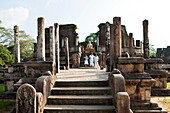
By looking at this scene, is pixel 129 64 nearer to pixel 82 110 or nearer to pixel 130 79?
pixel 130 79

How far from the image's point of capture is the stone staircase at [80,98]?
154 inches

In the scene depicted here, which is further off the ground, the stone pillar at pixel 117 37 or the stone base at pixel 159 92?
the stone pillar at pixel 117 37

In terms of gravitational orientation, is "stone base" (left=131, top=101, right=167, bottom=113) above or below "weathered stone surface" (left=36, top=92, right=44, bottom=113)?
below

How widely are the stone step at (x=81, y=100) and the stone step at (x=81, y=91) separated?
0.21 meters

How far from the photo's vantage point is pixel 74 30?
90.8ft

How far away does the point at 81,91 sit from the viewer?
455cm

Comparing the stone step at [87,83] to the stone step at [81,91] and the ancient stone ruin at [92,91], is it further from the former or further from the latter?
the stone step at [81,91]

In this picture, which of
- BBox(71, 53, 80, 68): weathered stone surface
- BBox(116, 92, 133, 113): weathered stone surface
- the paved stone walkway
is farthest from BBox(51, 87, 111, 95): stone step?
BBox(71, 53, 80, 68): weathered stone surface

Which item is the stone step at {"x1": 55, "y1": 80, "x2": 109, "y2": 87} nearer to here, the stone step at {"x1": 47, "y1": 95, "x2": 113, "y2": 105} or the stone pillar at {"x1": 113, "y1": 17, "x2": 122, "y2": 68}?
the stone step at {"x1": 47, "y1": 95, "x2": 113, "y2": 105}

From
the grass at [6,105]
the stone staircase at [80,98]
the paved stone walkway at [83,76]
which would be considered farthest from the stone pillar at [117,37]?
the grass at [6,105]

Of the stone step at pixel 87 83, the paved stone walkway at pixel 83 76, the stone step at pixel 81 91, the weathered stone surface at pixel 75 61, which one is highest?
the weathered stone surface at pixel 75 61

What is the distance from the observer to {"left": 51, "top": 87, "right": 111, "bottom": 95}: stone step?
14.8 ft

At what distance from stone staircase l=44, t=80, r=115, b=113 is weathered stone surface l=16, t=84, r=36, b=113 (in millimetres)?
546

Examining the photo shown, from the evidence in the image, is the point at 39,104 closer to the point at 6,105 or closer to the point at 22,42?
the point at 6,105
